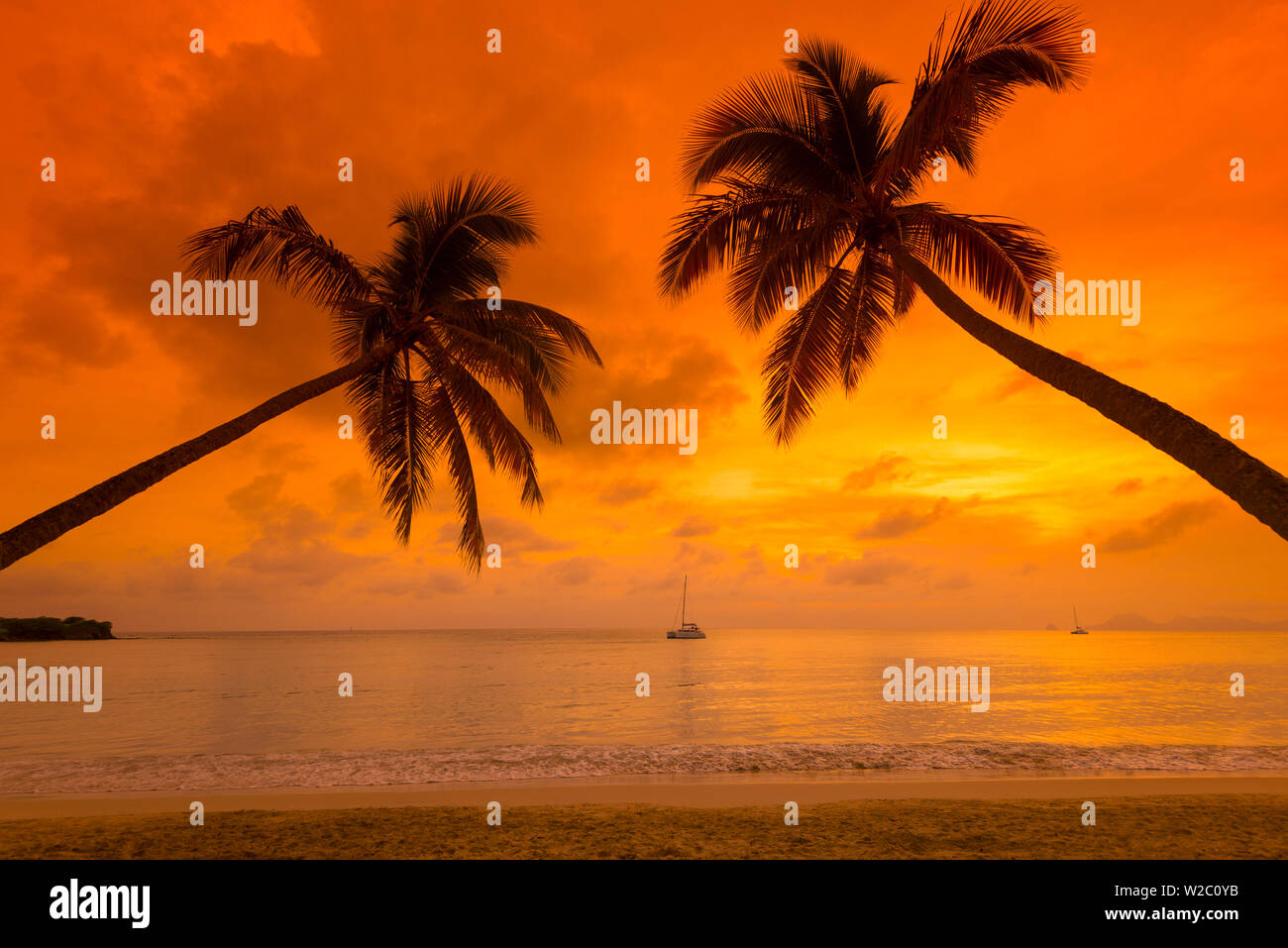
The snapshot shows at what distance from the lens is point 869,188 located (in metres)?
11.1

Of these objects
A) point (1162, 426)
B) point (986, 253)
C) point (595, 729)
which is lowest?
point (595, 729)

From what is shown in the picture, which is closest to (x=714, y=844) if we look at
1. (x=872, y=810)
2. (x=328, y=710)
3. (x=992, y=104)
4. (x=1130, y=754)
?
(x=872, y=810)

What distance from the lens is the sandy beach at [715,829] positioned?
8.21m

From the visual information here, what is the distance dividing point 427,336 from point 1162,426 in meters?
11.7

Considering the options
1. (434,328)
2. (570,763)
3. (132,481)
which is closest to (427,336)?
(434,328)

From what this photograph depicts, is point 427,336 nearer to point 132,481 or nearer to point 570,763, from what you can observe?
point 132,481

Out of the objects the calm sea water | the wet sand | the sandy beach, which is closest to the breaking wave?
the calm sea water

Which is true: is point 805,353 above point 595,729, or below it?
above

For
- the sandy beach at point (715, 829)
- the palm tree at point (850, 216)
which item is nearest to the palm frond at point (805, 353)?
the palm tree at point (850, 216)

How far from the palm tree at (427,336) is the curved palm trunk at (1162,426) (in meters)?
8.70

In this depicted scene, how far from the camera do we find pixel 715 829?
360 inches

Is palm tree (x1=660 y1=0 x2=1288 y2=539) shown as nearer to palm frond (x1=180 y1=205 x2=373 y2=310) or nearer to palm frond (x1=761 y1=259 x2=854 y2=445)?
palm frond (x1=761 y1=259 x2=854 y2=445)

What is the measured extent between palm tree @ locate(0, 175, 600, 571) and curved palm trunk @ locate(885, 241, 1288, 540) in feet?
28.5
